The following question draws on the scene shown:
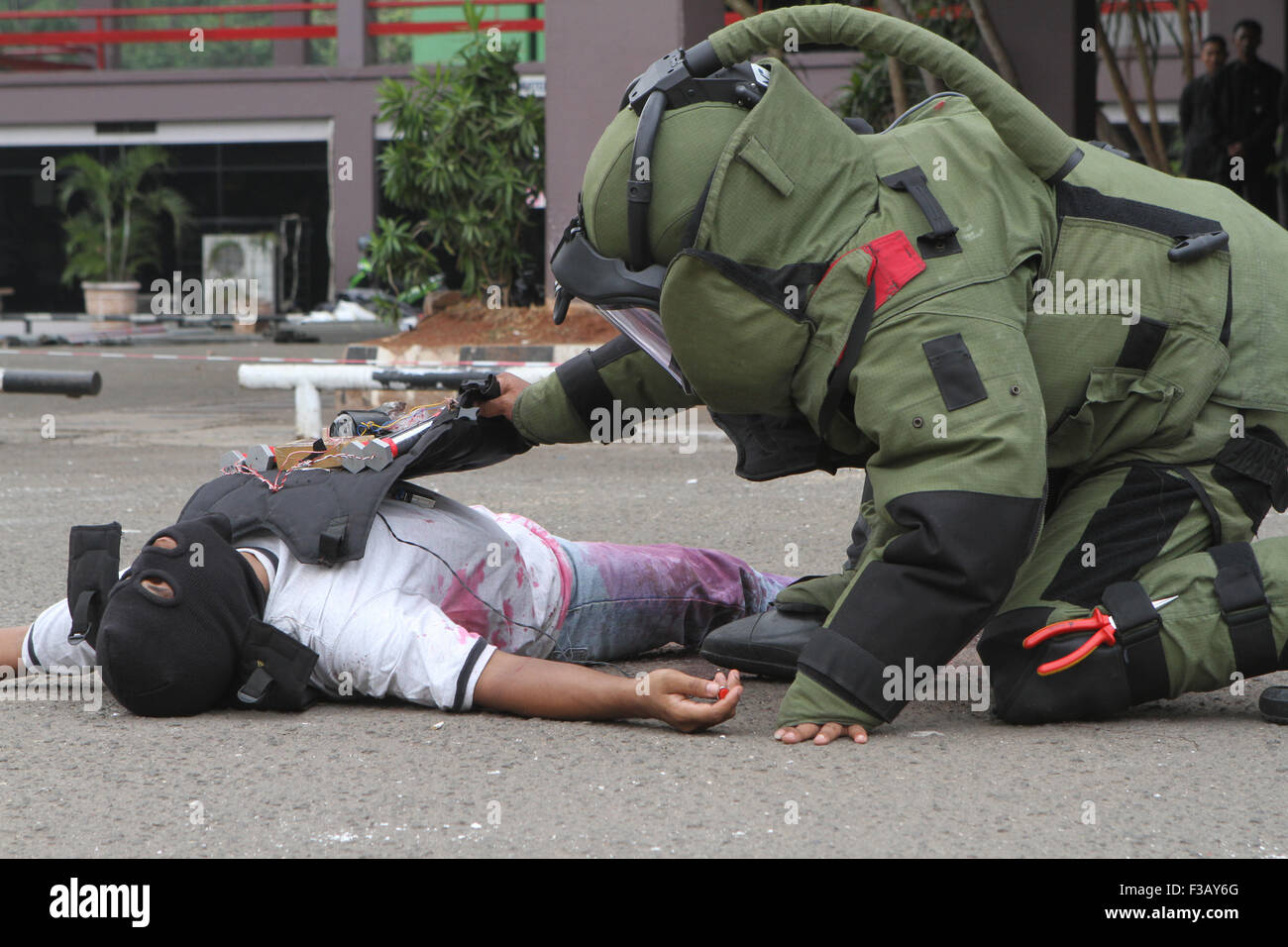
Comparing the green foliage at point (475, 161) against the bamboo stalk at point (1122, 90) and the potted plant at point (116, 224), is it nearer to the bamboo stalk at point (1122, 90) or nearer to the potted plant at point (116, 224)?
→ the bamboo stalk at point (1122, 90)

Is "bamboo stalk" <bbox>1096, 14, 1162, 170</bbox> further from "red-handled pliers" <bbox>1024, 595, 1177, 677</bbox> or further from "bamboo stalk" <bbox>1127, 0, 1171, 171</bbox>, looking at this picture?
"red-handled pliers" <bbox>1024, 595, 1177, 677</bbox>

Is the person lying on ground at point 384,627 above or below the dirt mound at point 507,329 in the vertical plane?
below

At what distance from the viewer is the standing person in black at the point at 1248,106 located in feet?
35.9

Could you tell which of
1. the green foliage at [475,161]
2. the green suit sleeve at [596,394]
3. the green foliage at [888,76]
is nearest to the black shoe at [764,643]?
the green suit sleeve at [596,394]

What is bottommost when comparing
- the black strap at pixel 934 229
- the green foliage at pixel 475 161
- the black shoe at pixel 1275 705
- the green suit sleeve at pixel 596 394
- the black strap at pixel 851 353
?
the black shoe at pixel 1275 705

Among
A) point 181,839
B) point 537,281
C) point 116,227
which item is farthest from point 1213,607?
point 116,227

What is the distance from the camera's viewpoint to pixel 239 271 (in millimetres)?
22844

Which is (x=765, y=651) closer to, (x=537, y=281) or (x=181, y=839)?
(x=181, y=839)

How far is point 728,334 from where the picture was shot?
2.61 metres

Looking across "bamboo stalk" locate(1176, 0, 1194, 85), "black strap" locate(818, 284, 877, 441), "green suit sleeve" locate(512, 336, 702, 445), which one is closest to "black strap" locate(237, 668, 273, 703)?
"green suit sleeve" locate(512, 336, 702, 445)

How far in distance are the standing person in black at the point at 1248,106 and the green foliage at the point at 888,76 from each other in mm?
1933

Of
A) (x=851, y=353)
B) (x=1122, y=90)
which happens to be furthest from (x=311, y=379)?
(x=1122, y=90)

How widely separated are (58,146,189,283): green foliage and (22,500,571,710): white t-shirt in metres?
19.9

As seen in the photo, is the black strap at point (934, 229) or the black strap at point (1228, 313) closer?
the black strap at point (934, 229)
